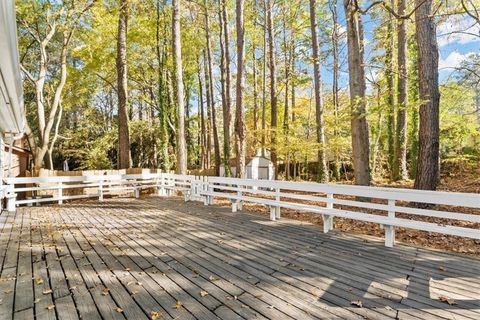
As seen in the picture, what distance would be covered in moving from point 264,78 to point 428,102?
1383cm

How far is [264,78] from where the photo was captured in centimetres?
2020

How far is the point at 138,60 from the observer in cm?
2272

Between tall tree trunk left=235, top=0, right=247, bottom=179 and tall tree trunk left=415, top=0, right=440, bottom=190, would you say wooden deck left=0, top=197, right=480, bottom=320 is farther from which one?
tall tree trunk left=235, top=0, right=247, bottom=179

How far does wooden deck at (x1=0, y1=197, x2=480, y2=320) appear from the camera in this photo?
112 inches

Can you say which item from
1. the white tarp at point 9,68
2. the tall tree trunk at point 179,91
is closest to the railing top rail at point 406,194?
the white tarp at point 9,68

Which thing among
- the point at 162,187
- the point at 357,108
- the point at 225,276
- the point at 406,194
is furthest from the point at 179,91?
the point at 225,276

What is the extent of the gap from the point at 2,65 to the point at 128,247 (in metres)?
3.01

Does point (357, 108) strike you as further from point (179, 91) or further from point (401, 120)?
point (179, 91)

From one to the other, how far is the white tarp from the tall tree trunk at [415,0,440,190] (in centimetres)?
756

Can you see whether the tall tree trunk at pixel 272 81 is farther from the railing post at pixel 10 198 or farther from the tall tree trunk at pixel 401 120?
the railing post at pixel 10 198

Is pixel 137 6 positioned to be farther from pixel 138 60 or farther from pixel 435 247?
pixel 435 247

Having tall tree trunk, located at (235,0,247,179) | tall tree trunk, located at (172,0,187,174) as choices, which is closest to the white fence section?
tall tree trunk, located at (172,0,187,174)

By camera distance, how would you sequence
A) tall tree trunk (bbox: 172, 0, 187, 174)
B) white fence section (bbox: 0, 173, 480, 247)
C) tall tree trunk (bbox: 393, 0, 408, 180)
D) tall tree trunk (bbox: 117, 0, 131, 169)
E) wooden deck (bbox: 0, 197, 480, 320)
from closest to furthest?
wooden deck (bbox: 0, 197, 480, 320)
white fence section (bbox: 0, 173, 480, 247)
tall tree trunk (bbox: 172, 0, 187, 174)
tall tree trunk (bbox: 393, 0, 408, 180)
tall tree trunk (bbox: 117, 0, 131, 169)

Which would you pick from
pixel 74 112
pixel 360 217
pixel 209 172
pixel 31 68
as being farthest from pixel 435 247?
pixel 74 112
